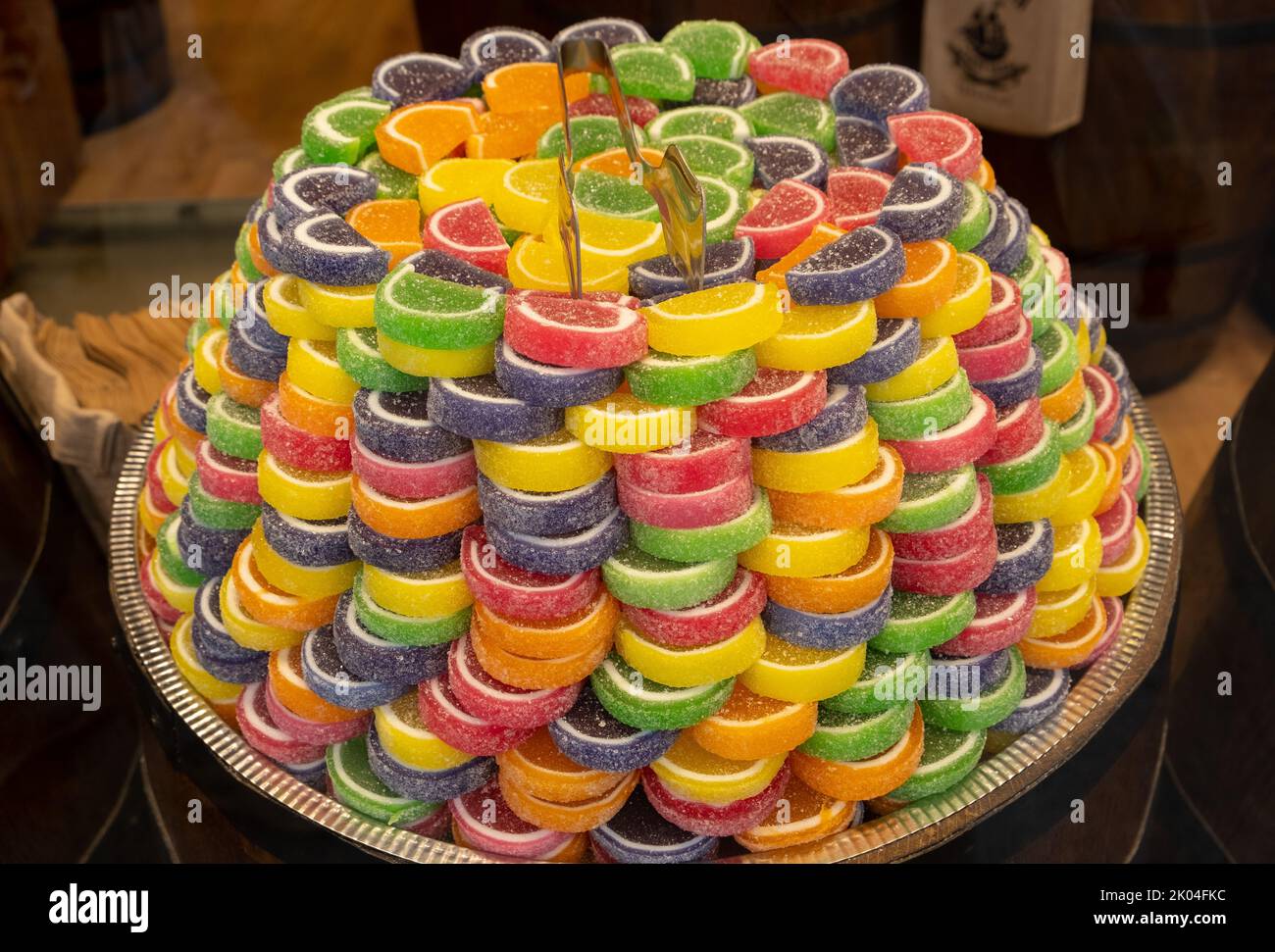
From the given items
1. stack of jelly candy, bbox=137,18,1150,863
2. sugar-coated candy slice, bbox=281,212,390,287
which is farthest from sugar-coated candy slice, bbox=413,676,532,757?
sugar-coated candy slice, bbox=281,212,390,287

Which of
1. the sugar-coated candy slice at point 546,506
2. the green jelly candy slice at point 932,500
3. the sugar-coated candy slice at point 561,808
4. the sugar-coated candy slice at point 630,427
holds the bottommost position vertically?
the sugar-coated candy slice at point 561,808

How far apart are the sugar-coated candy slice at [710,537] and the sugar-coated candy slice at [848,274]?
0.22m

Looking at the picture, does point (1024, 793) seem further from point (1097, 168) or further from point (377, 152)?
point (1097, 168)

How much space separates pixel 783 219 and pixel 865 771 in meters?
0.63

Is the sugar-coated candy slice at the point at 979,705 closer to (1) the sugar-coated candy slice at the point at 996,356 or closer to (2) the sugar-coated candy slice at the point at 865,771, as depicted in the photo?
(2) the sugar-coated candy slice at the point at 865,771

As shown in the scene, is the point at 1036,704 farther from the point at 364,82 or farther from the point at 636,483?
the point at 364,82

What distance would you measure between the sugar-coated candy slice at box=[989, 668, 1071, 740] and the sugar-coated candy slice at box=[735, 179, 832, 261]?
611 millimetres

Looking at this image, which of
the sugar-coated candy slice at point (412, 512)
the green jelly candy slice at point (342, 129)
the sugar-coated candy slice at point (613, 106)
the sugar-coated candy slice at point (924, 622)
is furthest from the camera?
the sugar-coated candy slice at point (613, 106)

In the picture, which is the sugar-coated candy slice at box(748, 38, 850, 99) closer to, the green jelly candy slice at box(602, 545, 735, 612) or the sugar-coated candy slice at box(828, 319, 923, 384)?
the sugar-coated candy slice at box(828, 319, 923, 384)

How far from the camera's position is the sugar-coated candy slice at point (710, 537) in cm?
140

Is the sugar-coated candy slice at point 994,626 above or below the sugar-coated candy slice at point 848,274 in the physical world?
below

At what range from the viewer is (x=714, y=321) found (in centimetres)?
134

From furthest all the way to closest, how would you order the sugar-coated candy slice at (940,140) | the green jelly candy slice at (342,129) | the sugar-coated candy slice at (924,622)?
the green jelly candy slice at (342,129) < the sugar-coated candy slice at (940,140) < the sugar-coated candy slice at (924,622)

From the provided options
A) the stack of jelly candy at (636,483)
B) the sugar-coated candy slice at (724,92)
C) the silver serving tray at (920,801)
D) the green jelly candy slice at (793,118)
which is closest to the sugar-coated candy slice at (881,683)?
the stack of jelly candy at (636,483)
